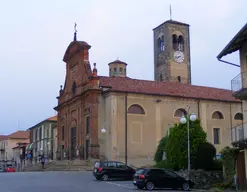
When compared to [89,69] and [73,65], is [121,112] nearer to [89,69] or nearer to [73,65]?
[89,69]

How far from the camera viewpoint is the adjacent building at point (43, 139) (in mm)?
73706

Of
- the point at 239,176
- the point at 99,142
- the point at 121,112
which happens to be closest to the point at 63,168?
the point at 99,142

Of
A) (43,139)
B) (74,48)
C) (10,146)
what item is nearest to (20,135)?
(10,146)

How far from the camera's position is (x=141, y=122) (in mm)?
49156

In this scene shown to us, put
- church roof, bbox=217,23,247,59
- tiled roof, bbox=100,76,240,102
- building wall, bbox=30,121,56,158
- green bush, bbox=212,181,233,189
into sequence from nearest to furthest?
church roof, bbox=217,23,247,59 < green bush, bbox=212,181,233,189 < tiled roof, bbox=100,76,240,102 < building wall, bbox=30,121,56,158

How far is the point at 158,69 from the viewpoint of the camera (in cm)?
7406

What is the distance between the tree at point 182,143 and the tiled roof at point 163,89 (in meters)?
19.6

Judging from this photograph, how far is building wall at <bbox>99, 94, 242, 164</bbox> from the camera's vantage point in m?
47.7

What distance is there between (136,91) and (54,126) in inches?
1133

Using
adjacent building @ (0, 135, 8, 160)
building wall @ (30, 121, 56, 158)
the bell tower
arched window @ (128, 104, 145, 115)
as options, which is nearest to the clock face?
the bell tower

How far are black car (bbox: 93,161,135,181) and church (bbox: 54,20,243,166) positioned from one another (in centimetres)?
1023

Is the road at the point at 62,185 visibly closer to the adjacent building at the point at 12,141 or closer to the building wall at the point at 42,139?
the building wall at the point at 42,139

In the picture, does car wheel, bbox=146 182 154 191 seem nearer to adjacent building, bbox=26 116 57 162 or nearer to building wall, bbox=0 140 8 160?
adjacent building, bbox=26 116 57 162

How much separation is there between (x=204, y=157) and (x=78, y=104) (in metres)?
29.4
